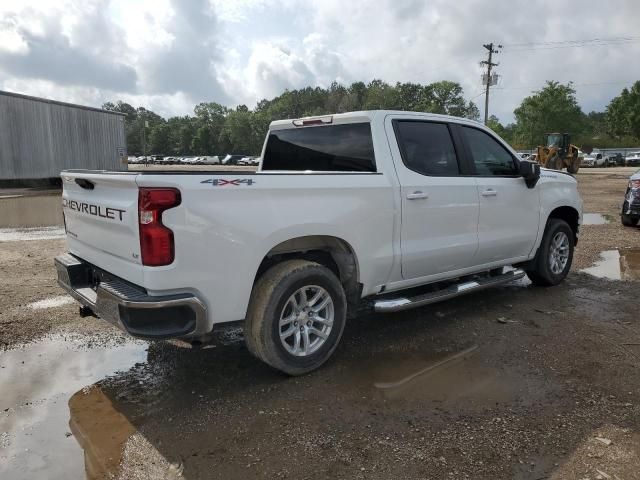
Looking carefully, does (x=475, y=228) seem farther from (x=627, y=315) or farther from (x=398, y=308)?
(x=627, y=315)

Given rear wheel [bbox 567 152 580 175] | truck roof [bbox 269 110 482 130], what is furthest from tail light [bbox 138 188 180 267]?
rear wheel [bbox 567 152 580 175]

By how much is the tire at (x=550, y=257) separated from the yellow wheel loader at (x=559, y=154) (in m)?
27.4

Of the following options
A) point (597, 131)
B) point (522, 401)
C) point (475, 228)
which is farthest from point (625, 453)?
point (597, 131)

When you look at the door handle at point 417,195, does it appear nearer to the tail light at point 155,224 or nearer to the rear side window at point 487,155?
the rear side window at point 487,155

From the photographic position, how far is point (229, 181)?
3.30 m

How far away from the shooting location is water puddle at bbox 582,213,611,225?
12631 mm

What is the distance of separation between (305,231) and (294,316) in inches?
25.0

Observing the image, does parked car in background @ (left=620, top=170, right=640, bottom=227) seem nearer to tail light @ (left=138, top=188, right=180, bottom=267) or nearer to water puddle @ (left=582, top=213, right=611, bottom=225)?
water puddle @ (left=582, top=213, right=611, bottom=225)

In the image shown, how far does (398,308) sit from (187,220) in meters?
1.98

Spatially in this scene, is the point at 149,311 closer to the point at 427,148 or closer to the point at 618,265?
the point at 427,148

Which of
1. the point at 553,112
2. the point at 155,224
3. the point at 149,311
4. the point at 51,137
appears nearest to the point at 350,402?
the point at 149,311

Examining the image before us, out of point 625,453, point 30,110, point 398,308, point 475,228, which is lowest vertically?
point 625,453

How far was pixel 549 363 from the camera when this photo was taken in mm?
4172

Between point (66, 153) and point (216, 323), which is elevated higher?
point (66, 153)
